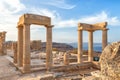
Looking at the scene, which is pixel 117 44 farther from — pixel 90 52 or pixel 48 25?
pixel 90 52

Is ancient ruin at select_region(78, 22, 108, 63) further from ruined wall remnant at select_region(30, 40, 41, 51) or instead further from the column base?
ruined wall remnant at select_region(30, 40, 41, 51)

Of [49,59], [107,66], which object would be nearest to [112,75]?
[107,66]

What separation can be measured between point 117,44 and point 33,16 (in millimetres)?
13646

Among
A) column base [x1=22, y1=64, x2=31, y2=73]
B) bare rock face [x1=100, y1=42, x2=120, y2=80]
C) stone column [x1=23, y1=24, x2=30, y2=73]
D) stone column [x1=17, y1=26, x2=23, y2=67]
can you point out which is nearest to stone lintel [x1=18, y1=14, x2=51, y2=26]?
stone column [x1=23, y1=24, x2=30, y2=73]

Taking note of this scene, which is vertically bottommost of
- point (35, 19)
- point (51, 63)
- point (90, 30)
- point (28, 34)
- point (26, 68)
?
point (26, 68)

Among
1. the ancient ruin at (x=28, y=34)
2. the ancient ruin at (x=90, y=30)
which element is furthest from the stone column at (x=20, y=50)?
the ancient ruin at (x=90, y=30)

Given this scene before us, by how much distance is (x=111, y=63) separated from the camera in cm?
328

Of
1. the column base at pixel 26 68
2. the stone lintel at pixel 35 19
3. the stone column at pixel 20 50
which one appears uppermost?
the stone lintel at pixel 35 19

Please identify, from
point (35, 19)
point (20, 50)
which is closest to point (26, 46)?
point (20, 50)

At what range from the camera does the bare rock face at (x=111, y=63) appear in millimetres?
3190

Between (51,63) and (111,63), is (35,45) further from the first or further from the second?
(111,63)

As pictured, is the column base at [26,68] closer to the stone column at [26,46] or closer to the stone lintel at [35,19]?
the stone column at [26,46]

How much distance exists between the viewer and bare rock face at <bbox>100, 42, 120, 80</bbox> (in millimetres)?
3190

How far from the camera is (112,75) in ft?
10.7
